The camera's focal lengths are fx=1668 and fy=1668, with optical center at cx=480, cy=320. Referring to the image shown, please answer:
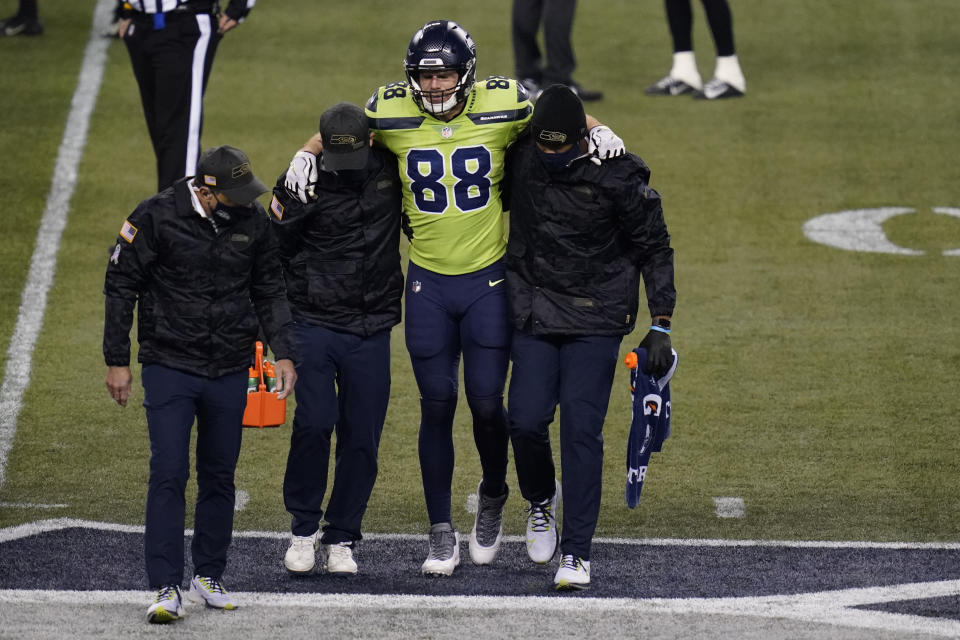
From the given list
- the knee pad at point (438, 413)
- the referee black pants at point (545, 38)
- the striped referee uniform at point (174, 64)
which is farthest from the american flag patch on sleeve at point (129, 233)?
the referee black pants at point (545, 38)

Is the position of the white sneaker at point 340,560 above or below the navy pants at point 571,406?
below

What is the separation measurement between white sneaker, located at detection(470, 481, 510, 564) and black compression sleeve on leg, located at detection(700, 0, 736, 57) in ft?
24.9

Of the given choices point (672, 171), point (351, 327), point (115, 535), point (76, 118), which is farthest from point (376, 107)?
point (76, 118)

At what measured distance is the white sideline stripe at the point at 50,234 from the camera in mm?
8484

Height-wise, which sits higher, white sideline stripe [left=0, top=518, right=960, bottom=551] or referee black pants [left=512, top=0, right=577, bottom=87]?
referee black pants [left=512, top=0, right=577, bottom=87]

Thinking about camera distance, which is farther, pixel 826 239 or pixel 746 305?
pixel 826 239

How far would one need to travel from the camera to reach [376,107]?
20.5 feet

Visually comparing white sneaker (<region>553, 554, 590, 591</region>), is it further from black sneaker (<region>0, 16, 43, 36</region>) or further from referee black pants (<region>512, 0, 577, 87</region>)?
black sneaker (<region>0, 16, 43, 36</region>)

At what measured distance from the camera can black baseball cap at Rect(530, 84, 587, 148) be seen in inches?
233

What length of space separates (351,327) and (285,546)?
1.04 metres

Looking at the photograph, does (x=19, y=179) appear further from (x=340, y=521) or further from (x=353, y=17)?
(x=340, y=521)

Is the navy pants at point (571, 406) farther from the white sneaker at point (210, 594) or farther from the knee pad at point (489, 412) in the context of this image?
the white sneaker at point (210, 594)

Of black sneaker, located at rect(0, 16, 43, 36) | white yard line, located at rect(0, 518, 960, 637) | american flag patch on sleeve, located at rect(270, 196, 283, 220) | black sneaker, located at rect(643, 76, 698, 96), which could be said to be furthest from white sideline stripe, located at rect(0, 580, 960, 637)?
black sneaker, located at rect(0, 16, 43, 36)

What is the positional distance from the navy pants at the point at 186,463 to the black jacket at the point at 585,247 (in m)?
1.14
